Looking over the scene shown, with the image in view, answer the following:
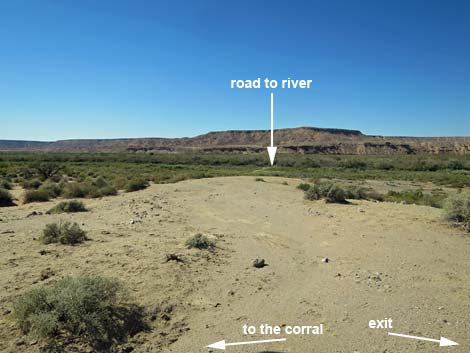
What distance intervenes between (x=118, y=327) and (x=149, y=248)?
12.7 feet

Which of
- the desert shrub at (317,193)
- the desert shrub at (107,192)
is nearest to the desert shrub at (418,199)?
the desert shrub at (317,193)

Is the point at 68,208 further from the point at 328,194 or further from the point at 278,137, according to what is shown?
the point at 278,137

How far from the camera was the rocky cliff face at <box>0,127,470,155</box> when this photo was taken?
130 meters

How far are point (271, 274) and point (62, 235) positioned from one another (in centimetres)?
559

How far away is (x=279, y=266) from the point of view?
835cm

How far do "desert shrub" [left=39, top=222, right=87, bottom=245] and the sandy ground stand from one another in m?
0.32

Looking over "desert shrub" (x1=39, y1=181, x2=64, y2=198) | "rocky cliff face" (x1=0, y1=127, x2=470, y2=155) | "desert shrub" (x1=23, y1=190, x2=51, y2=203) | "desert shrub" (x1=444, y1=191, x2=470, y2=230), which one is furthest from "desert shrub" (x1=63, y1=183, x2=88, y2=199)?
"rocky cliff face" (x1=0, y1=127, x2=470, y2=155)

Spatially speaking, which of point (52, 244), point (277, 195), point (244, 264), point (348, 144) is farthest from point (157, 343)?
point (348, 144)

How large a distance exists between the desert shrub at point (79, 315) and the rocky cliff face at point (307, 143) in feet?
403

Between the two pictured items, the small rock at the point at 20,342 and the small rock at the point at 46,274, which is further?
the small rock at the point at 46,274

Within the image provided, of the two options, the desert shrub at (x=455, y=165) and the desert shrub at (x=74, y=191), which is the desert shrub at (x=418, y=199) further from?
the desert shrub at (x=455, y=165)

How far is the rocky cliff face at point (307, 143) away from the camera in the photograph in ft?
427

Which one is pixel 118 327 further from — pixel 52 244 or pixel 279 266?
pixel 52 244

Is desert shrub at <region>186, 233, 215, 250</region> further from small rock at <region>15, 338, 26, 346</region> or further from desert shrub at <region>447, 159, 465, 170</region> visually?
desert shrub at <region>447, 159, 465, 170</region>
